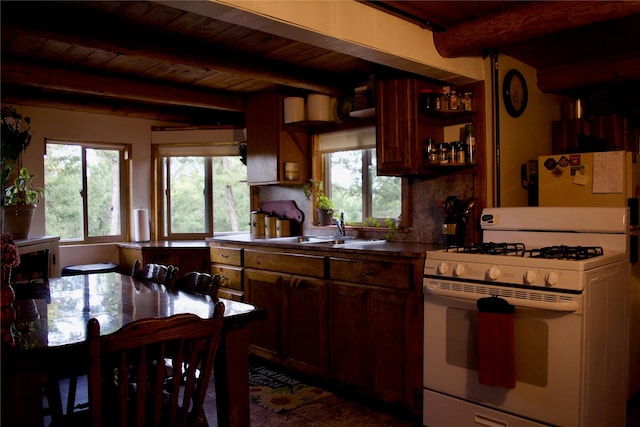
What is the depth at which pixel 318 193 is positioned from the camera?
4148 millimetres

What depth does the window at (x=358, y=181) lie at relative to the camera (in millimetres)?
3684

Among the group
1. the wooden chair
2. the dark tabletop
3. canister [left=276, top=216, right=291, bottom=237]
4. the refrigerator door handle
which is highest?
the refrigerator door handle

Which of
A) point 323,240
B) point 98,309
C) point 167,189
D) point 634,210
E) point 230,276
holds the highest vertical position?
point 167,189

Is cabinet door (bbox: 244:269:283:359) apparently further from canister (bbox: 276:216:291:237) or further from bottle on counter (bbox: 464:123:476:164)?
bottle on counter (bbox: 464:123:476:164)

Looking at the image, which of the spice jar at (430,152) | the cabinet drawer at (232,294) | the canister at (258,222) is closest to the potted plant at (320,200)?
the canister at (258,222)

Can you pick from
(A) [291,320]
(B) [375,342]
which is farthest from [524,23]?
(A) [291,320]

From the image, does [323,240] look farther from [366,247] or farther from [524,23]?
[524,23]

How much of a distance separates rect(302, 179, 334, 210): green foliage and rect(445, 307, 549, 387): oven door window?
5.85 ft

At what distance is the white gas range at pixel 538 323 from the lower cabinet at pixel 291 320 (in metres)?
0.79

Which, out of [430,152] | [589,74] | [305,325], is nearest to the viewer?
[430,152]

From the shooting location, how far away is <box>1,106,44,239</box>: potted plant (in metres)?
3.67

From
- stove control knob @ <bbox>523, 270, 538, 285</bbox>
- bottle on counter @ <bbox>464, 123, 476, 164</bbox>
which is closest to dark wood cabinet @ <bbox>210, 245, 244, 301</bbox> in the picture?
bottle on counter @ <bbox>464, 123, 476, 164</bbox>

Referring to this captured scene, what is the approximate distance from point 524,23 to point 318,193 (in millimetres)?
2108

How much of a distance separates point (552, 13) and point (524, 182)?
52.3 inches
